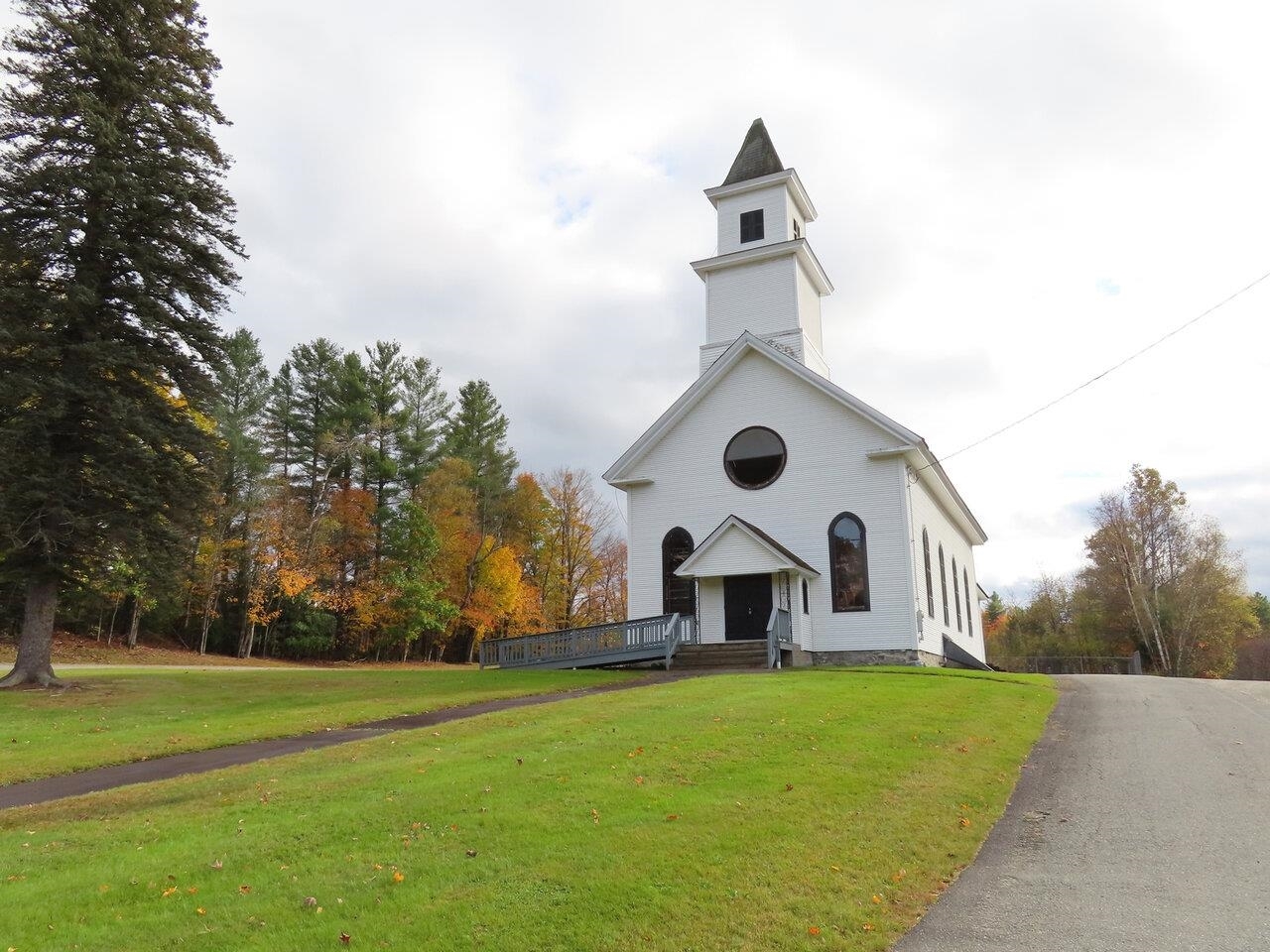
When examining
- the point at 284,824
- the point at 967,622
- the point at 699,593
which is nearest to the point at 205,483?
the point at 699,593

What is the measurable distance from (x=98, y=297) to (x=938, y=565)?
25.4 metres

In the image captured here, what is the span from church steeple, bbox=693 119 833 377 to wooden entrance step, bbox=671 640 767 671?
10.0 metres

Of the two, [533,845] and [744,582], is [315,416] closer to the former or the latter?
[744,582]

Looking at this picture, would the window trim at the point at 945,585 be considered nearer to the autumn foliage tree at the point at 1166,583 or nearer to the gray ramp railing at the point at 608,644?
the gray ramp railing at the point at 608,644

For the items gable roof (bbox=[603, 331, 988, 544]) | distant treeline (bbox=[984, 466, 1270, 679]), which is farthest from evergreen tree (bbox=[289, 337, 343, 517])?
distant treeline (bbox=[984, 466, 1270, 679])

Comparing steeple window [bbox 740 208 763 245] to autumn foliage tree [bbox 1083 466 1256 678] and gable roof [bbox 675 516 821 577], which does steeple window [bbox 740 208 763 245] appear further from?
autumn foliage tree [bbox 1083 466 1256 678]

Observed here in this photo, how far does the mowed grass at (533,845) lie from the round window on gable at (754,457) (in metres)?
15.6

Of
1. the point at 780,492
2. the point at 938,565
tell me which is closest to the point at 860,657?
the point at 780,492

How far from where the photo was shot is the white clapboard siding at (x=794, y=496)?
968 inches

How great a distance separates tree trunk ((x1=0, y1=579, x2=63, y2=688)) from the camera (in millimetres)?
18828

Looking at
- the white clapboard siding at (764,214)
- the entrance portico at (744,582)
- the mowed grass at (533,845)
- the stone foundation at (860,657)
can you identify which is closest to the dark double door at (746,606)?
the entrance portico at (744,582)

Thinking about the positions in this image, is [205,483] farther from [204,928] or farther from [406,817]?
[204,928]

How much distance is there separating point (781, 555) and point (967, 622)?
1554 centimetres

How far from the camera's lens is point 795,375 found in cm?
2659
